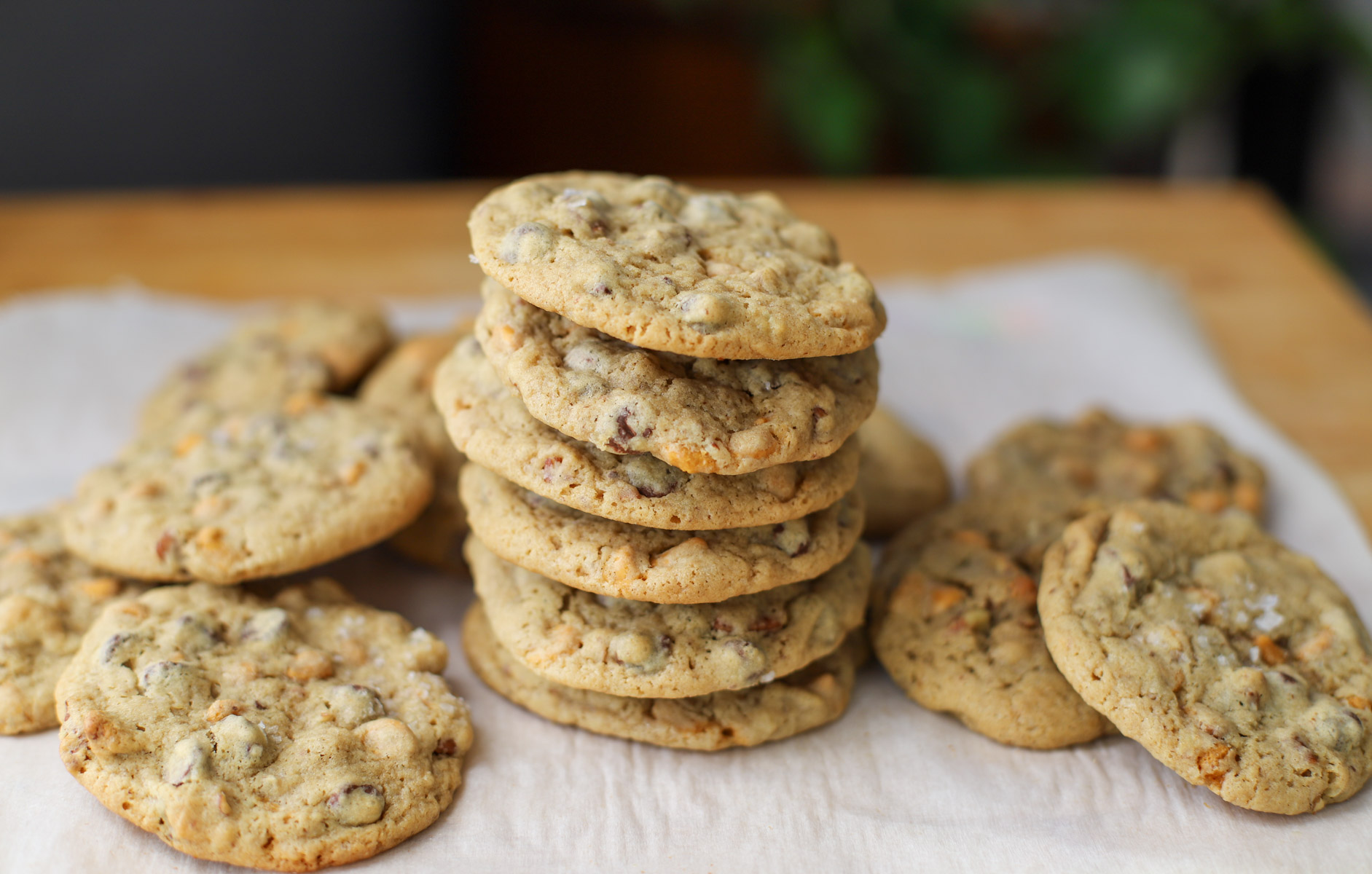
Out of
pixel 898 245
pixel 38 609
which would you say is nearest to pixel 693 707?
pixel 38 609

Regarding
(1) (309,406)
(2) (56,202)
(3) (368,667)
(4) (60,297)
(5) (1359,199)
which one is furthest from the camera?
(5) (1359,199)

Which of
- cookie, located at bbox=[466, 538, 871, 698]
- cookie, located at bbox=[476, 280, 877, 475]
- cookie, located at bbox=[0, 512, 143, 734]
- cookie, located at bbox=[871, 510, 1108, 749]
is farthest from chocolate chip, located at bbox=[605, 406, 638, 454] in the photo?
cookie, located at bbox=[0, 512, 143, 734]

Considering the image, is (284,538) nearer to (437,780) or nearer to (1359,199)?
(437,780)

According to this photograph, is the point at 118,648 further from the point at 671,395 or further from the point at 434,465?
the point at 671,395

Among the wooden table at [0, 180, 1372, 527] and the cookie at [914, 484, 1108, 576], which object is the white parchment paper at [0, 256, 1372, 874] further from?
the wooden table at [0, 180, 1372, 527]

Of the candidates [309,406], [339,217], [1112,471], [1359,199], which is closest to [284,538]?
[309,406]

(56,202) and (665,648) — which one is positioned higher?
(665,648)
